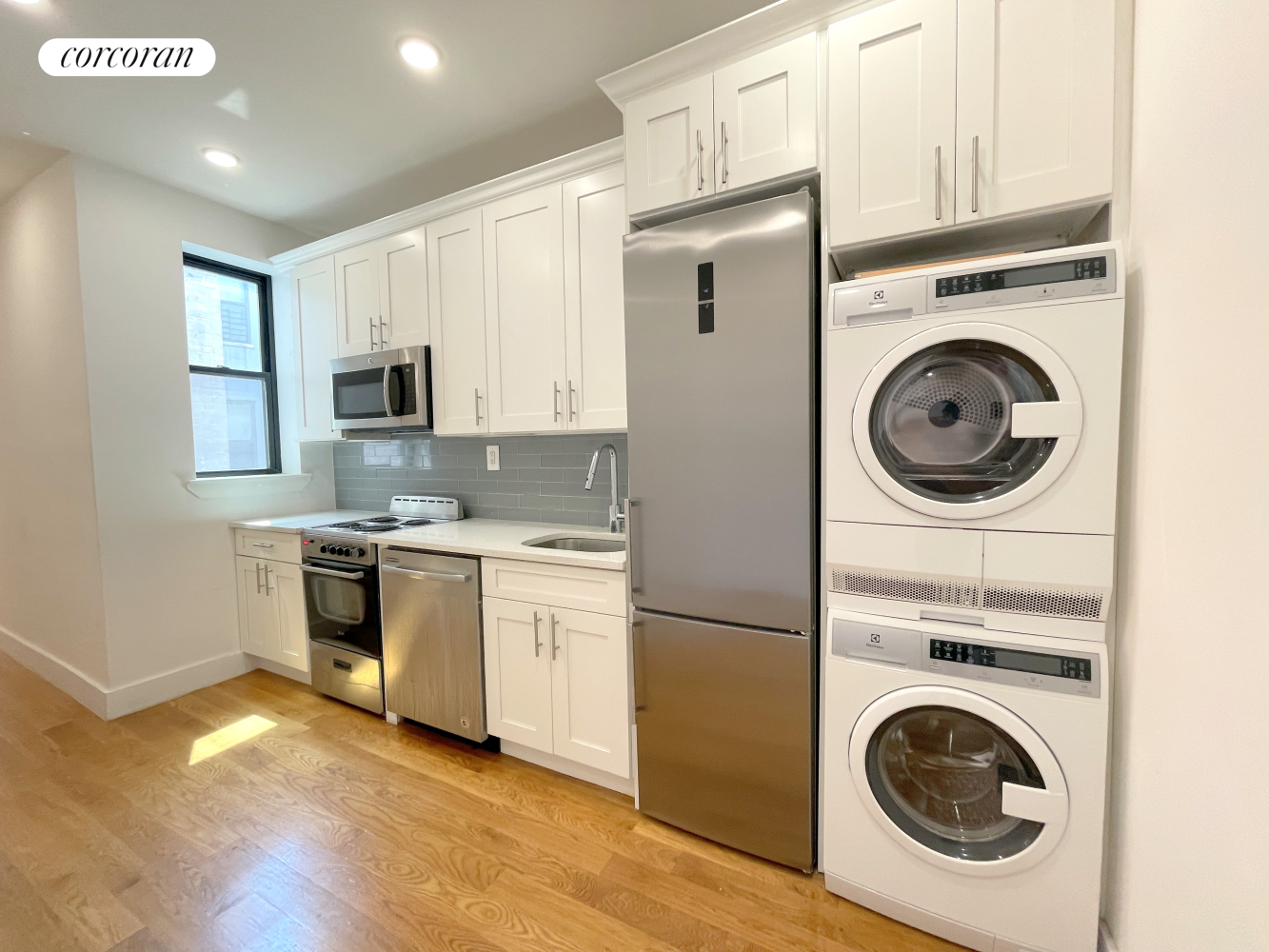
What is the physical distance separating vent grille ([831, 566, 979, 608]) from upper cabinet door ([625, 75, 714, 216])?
1.25 m

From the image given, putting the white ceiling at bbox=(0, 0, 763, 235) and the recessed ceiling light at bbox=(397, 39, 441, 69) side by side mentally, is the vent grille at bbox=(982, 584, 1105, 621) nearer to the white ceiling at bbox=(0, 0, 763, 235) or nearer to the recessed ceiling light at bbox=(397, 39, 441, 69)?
the white ceiling at bbox=(0, 0, 763, 235)

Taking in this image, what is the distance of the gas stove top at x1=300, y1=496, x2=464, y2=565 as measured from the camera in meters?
2.46

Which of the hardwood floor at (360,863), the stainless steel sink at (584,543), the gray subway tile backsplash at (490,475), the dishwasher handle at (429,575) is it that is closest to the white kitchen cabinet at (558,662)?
the dishwasher handle at (429,575)

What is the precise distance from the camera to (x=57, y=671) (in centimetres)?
288

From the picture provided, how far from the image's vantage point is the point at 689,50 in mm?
1571

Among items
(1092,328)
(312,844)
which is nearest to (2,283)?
(312,844)

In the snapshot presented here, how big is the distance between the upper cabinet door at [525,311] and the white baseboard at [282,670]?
6.14 feet

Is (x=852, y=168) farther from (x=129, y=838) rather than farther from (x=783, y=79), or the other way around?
(x=129, y=838)

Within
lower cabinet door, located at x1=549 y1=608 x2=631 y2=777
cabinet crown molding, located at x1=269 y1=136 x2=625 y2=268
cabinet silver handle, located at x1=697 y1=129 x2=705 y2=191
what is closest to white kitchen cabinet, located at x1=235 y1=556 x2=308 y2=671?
lower cabinet door, located at x1=549 y1=608 x2=631 y2=777

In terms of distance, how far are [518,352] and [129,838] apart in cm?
227

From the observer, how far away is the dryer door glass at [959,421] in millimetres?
1230

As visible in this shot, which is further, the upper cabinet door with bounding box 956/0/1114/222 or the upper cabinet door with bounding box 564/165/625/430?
the upper cabinet door with bounding box 564/165/625/430

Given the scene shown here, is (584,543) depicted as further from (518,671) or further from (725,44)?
(725,44)

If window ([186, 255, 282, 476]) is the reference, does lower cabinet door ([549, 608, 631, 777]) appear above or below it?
below
